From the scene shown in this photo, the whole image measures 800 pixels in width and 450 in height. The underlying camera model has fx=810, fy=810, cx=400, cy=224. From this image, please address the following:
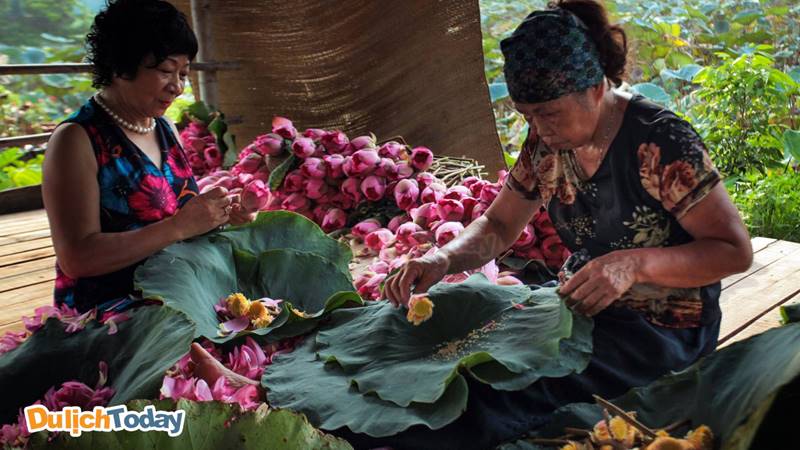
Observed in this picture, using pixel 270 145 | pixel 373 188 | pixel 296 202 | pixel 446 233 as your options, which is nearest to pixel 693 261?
pixel 446 233

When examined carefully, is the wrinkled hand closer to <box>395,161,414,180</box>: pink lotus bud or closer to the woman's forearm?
the woman's forearm

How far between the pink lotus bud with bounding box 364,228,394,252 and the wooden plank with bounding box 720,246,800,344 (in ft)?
3.00

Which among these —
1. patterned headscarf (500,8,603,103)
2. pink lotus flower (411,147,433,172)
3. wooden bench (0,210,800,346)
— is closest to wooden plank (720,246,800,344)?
wooden bench (0,210,800,346)

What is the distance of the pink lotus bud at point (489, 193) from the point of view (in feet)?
7.12

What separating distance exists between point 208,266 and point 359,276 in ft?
1.58

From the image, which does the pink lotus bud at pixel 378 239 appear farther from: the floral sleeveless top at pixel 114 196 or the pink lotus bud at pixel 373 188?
the floral sleeveless top at pixel 114 196

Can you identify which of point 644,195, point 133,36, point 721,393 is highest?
point 133,36

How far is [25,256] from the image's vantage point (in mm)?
2768

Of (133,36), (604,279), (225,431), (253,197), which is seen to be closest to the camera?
(225,431)

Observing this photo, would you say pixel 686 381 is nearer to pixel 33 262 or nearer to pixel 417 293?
pixel 417 293

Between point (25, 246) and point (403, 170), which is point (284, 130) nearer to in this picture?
point (403, 170)

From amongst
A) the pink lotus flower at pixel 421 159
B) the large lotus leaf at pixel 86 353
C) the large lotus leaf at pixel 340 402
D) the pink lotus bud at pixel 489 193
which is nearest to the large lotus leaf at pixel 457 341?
the large lotus leaf at pixel 340 402

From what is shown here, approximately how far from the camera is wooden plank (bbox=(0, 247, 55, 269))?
270 cm

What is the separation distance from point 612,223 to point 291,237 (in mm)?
831
